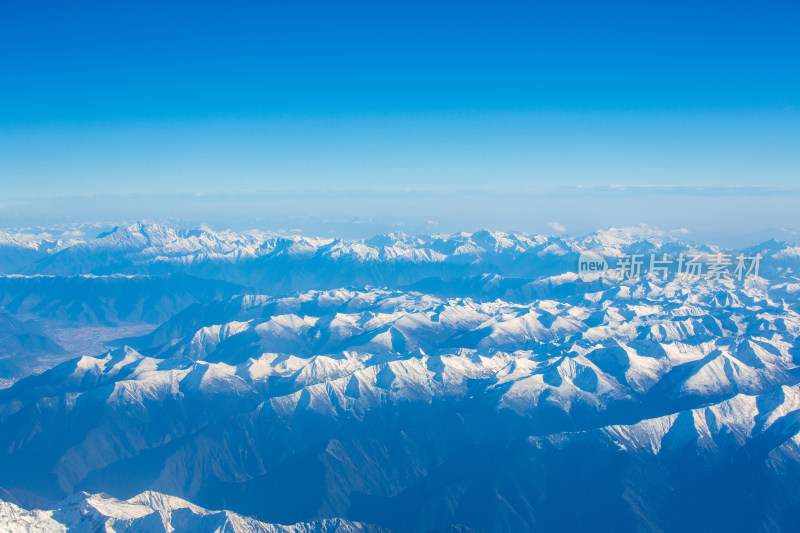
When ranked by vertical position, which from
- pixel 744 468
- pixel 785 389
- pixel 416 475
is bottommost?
pixel 416 475

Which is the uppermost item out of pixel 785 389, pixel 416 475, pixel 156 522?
pixel 156 522

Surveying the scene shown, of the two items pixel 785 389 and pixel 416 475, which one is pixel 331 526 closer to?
pixel 416 475

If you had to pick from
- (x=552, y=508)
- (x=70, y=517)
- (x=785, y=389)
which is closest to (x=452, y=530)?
(x=552, y=508)

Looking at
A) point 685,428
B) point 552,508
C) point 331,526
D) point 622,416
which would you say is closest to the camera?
point 331,526

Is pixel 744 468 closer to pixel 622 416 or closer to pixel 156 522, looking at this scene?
pixel 622 416

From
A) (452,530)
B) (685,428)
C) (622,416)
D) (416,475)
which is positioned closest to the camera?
(452,530)

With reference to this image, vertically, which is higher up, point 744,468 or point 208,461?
point 744,468

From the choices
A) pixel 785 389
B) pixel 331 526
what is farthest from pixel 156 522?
pixel 785 389

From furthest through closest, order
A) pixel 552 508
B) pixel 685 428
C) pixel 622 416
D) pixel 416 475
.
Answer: pixel 622 416
pixel 416 475
pixel 685 428
pixel 552 508

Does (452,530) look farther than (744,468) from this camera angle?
No
